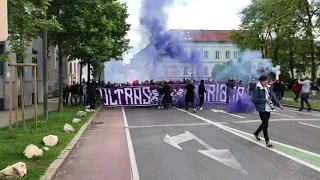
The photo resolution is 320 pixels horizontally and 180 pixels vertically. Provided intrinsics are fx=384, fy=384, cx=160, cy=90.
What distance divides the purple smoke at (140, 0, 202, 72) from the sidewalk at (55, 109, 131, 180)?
69.2 ft

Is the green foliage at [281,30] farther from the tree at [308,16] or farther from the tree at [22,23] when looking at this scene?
the tree at [22,23]

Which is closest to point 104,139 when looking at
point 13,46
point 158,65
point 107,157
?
point 107,157

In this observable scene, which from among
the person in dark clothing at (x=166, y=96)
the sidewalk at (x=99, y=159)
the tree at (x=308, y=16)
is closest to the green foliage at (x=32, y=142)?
the sidewalk at (x=99, y=159)

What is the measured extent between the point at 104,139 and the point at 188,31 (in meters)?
36.3

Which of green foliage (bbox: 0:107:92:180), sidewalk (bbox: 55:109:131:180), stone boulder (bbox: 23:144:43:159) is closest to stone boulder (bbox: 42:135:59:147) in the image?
green foliage (bbox: 0:107:92:180)

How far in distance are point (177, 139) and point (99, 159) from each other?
3.02 metres

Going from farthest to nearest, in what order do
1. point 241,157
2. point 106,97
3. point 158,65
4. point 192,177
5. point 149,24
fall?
point 158,65 < point 149,24 < point 106,97 < point 241,157 < point 192,177

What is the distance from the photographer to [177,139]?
10.7 metres

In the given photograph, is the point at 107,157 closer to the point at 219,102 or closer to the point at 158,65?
the point at 219,102

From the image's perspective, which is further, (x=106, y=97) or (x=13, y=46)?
A: (x=106, y=97)

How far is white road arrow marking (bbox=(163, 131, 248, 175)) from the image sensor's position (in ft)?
24.4

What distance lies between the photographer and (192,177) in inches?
256

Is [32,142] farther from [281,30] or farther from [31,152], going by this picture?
[281,30]

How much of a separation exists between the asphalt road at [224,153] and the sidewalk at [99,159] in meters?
0.32
